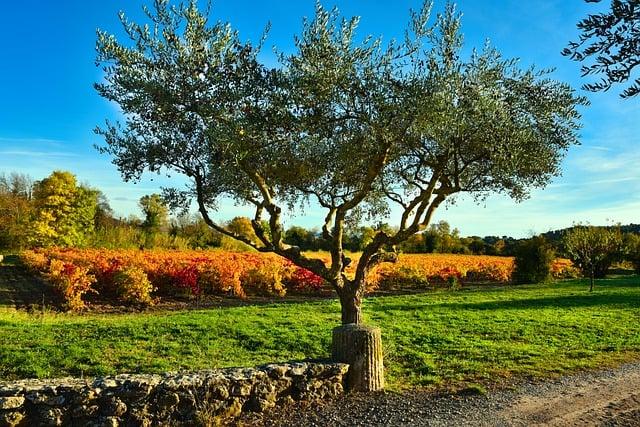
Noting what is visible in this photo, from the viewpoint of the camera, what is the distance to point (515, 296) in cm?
2195

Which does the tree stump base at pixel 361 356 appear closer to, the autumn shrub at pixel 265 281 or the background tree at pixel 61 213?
the autumn shrub at pixel 265 281

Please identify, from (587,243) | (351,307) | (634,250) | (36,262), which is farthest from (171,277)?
(634,250)

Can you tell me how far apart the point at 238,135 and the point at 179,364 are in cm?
483

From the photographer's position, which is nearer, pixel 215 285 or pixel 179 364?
pixel 179 364

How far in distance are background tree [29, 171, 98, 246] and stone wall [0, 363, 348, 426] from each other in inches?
1122

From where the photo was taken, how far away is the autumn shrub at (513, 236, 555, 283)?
100 ft

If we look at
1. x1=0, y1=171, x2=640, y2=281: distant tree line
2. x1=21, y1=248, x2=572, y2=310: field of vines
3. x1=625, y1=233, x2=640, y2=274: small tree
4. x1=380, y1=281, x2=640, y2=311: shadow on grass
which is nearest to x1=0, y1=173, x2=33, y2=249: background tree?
x1=0, y1=171, x2=640, y2=281: distant tree line

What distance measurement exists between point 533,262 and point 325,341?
22.5 meters

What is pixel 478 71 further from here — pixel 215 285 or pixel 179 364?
pixel 215 285

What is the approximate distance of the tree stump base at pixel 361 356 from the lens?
7562mm

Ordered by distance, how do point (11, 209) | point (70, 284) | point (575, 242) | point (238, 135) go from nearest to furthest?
point (238, 135) < point (70, 284) < point (575, 242) < point (11, 209)

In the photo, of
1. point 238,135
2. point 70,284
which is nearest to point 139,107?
point 238,135

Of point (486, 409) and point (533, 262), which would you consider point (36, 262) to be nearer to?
point (486, 409)

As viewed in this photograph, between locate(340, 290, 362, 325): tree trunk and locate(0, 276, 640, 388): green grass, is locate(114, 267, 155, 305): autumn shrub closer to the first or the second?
locate(0, 276, 640, 388): green grass
